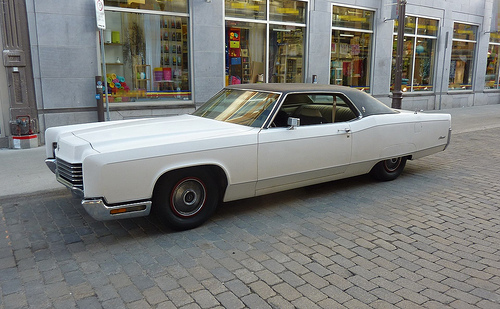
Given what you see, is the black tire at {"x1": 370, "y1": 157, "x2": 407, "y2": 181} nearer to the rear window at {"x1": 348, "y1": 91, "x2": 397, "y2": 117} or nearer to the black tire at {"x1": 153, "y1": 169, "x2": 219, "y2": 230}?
the rear window at {"x1": 348, "y1": 91, "x2": 397, "y2": 117}

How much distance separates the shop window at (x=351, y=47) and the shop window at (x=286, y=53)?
1.41 m

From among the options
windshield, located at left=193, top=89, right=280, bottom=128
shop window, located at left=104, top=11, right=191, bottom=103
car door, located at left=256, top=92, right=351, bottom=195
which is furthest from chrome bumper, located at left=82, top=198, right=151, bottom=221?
shop window, located at left=104, top=11, right=191, bottom=103

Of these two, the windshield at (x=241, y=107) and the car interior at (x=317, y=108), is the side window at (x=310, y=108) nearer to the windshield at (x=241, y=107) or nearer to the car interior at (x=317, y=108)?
the car interior at (x=317, y=108)

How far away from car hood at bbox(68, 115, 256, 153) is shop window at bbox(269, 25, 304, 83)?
25.9 feet

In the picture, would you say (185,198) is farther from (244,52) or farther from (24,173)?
(244,52)

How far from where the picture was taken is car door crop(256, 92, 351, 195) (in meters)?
4.77

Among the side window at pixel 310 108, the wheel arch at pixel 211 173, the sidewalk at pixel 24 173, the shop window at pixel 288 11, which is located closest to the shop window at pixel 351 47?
the shop window at pixel 288 11

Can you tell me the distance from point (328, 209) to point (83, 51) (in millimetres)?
6922

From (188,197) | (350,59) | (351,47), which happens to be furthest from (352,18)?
(188,197)

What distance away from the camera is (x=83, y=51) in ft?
30.1

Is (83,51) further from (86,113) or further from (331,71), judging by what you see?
(331,71)

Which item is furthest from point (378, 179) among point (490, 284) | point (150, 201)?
point (150, 201)

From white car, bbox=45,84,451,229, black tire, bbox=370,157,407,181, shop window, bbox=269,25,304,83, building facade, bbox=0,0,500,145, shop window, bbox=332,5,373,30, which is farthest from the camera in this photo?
shop window, bbox=332,5,373,30

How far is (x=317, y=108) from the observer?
5.58m
